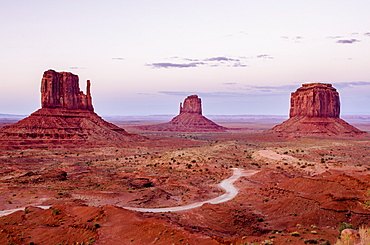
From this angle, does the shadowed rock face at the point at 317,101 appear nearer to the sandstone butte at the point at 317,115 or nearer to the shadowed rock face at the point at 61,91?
the sandstone butte at the point at 317,115

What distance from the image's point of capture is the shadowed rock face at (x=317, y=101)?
12888 cm

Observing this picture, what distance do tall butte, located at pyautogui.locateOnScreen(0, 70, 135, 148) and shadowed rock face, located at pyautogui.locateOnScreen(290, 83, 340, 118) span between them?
76.5m

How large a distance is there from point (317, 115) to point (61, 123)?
10020 centimetres

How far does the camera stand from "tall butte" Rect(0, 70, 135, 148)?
89.6 m

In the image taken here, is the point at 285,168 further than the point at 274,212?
Yes

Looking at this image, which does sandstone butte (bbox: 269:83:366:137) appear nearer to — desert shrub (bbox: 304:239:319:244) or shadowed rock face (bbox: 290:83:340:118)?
shadowed rock face (bbox: 290:83:340:118)

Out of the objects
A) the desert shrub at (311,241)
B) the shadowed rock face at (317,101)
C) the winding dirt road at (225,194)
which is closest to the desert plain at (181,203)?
the desert shrub at (311,241)

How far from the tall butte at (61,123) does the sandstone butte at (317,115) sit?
227 feet

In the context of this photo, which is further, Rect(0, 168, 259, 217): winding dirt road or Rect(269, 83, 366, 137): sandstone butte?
Rect(269, 83, 366, 137): sandstone butte

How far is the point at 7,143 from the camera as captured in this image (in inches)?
3329

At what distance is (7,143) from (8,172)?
3909 cm

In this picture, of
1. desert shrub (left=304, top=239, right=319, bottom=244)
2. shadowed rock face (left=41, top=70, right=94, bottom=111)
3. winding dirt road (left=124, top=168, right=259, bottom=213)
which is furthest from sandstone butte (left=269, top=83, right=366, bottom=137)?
desert shrub (left=304, top=239, right=319, bottom=244)

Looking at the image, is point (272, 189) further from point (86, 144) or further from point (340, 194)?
point (86, 144)

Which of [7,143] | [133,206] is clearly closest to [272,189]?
[133,206]
